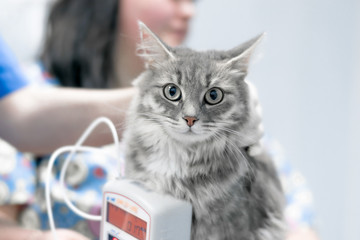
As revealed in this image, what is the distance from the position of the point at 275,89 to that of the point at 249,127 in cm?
108

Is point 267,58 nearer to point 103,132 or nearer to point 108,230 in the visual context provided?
point 103,132

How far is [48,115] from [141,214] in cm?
43

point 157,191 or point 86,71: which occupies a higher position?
point 86,71

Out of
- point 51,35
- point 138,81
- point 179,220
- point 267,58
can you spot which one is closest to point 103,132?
point 138,81

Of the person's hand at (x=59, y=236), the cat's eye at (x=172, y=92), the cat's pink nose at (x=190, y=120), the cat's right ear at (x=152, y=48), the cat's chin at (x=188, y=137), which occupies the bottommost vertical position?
the person's hand at (x=59, y=236)

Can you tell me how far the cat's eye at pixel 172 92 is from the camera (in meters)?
0.60

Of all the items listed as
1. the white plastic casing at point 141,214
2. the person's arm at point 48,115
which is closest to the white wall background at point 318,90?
the person's arm at point 48,115

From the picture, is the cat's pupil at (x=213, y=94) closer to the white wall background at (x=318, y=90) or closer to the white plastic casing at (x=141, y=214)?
the white plastic casing at (x=141, y=214)

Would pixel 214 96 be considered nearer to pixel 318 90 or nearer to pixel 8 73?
pixel 8 73

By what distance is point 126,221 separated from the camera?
60 cm

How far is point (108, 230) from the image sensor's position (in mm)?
626

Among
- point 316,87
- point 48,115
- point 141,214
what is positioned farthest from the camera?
point 316,87

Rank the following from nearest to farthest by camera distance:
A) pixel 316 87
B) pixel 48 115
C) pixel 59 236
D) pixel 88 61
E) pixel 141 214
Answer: pixel 141 214 → pixel 59 236 → pixel 48 115 → pixel 88 61 → pixel 316 87

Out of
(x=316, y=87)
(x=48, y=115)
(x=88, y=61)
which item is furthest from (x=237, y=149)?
(x=316, y=87)
